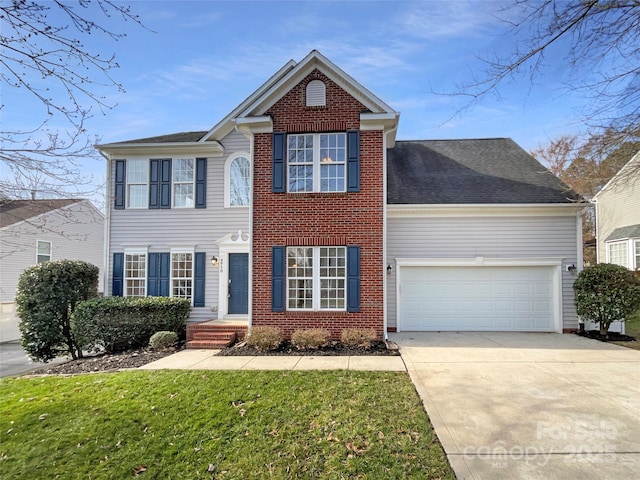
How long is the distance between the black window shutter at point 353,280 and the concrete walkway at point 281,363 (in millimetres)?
1532

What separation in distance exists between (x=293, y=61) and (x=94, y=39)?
7.34 meters

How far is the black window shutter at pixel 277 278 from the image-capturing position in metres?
9.22

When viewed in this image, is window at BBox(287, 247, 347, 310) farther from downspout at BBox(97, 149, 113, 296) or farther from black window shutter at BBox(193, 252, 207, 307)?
downspout at BBox(97, 149, 113, 296)

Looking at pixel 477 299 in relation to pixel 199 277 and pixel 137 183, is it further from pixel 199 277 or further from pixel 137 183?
pixel 137 183

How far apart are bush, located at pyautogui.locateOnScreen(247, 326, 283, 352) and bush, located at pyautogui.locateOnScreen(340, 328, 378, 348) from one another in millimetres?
1621

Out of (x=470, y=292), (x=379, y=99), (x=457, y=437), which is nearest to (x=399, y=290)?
(x=470, y=292)

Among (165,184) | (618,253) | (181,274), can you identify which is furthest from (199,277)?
(618,253)

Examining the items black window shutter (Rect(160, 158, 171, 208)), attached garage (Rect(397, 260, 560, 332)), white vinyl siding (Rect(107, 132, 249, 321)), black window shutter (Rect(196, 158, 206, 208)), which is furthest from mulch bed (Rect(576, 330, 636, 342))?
black window shutter (Rect(160, 158, 171, 208))

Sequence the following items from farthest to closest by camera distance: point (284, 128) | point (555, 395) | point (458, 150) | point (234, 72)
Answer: point (458, 150) → point (284, 128) → point (234, 72) → point (555, 395)

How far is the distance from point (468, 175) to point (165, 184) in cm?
1029

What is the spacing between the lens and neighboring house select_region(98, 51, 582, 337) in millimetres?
9227

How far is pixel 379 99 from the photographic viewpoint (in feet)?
29.8

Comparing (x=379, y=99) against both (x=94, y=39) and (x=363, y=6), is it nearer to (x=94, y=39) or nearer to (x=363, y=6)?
(x=363, y=6)

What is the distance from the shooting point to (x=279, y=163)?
372 inches
